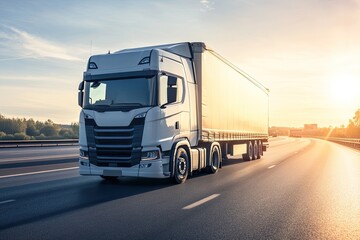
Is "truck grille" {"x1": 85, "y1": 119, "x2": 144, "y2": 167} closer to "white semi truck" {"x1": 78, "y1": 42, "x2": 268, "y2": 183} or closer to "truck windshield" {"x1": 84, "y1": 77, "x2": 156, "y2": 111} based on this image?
"white semi truck" {"x1": 78, "y1": 42, "x2": 268, "y2": 183}

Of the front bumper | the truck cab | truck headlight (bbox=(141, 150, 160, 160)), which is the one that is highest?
the truck cab

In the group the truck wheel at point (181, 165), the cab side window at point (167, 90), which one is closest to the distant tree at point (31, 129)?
the truck wheel at point (181, 165)

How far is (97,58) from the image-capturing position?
1185 centimetres

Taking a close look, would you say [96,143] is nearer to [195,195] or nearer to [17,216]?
[195,195]

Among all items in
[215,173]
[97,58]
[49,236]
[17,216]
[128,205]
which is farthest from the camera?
[215,173]

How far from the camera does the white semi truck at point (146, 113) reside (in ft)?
35.0

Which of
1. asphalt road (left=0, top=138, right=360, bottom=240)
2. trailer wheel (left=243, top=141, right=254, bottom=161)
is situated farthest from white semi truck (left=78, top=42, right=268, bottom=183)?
trailer wheel (left=243, top=141, right=254, bottom=161)

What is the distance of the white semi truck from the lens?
1066 centimetres

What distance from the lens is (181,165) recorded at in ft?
38.8

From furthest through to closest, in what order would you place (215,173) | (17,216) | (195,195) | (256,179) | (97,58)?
1. (215,173)
2. (256,179)
3. (97,58)
4. (195,195)
5. (17,216)

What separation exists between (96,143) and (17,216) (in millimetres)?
4057

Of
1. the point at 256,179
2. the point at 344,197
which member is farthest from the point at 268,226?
the point at 256,179

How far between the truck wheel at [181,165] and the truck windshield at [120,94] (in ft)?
5.79

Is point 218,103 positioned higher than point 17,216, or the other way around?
point 218,103
